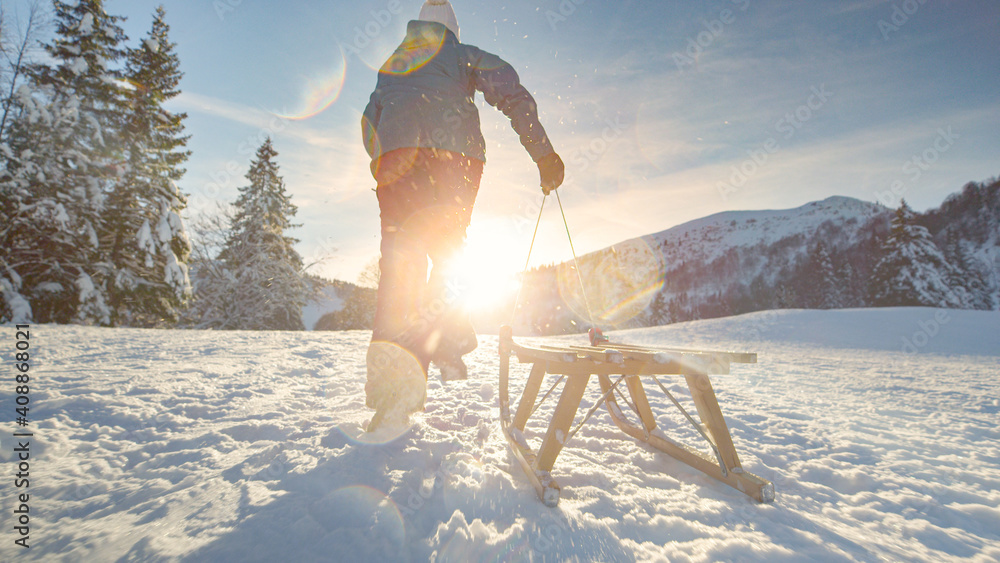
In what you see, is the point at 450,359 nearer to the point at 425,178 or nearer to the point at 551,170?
the point at 425,178

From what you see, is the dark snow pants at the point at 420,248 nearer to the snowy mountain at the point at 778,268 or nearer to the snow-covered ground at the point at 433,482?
the snow-covered ground at the point at 433,482

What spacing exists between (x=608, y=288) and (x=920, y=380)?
75273 mm

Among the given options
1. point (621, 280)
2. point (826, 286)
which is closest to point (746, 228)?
point (621, 280)

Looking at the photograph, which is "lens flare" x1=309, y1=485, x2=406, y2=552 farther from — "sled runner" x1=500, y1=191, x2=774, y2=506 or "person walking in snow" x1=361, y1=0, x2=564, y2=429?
"person walking in snow" x1=361, y1=0, x2=564, y2=429

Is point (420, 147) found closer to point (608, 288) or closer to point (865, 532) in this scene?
point (865, 532)

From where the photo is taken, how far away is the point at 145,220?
11859 millimetres

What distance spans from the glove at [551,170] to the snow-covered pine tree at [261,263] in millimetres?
16965

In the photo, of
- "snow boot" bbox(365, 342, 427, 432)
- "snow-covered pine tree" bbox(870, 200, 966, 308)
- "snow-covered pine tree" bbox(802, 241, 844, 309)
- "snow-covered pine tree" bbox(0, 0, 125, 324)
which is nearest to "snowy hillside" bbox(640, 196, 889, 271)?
"snow-covered pine tree" bbox(802, 241, 844, 309)

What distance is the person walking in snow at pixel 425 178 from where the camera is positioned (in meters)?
2.13

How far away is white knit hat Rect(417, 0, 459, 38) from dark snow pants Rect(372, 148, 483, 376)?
1.08 m

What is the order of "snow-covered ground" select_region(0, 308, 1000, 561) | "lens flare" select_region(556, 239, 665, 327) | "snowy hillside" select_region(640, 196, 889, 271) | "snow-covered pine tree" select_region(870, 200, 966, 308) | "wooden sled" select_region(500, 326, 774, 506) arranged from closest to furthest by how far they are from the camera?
"snow-covered ground" select_region(0, 308, 1000, 561)
"wooden sled" select_region(500, 326, 774, 506)
"snow-covered pine tree" select_region(870, 200, 966, 308)
"lens flare" select_region(556, 239, 665, 327)
"snowy hillside" select_region(640, 196, 889, 271)

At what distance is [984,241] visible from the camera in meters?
44.8

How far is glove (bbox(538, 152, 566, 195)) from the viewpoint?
98.6 inches

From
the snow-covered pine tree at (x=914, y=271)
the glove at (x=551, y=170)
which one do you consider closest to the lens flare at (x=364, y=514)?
Answer: the glove at (x=551, y=170)
